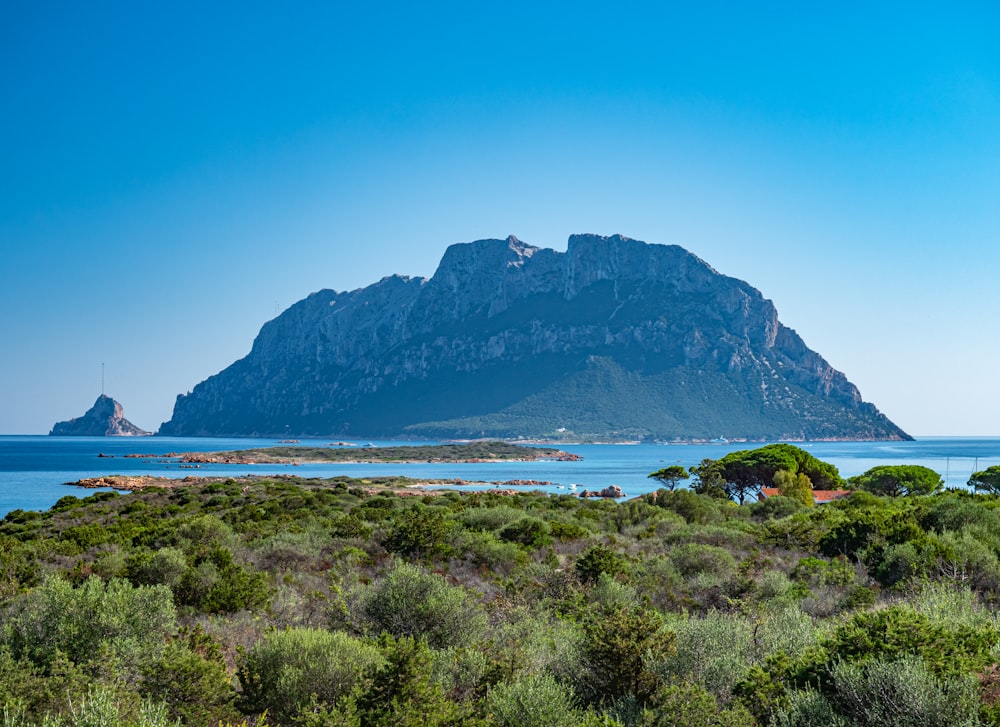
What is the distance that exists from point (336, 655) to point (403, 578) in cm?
339

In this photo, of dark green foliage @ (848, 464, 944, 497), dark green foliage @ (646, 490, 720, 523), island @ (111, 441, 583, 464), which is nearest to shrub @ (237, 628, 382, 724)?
dark green foliage @ (646, 490, 720, 523)

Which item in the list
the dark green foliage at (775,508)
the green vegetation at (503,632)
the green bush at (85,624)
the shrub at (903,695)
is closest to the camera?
the shrub at (903,695)

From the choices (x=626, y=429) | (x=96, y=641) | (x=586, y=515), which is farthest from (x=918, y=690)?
(x=626, y=429)

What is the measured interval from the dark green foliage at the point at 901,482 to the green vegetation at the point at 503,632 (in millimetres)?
30796

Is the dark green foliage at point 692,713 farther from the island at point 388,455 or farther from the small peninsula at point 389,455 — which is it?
the small peninsula at point 389,455

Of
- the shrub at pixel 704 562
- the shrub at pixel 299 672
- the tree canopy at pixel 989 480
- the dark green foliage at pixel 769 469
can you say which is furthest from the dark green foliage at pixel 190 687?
the tree canopy at pixel 989 480

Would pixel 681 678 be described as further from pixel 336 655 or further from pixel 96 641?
pixel 96 641

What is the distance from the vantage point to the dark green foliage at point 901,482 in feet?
157

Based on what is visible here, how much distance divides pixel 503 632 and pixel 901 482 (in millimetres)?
47088

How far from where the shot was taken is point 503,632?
395 inches

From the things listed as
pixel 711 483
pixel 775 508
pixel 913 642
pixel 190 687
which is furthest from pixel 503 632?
pixel 711 483

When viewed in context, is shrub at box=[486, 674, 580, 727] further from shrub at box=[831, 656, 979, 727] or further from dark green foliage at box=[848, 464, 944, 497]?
dark green foliage at box=[848, 464, 944, 497]

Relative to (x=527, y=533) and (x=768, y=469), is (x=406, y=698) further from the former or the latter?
(x=768, y=469)

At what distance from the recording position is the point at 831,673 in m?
6.70
